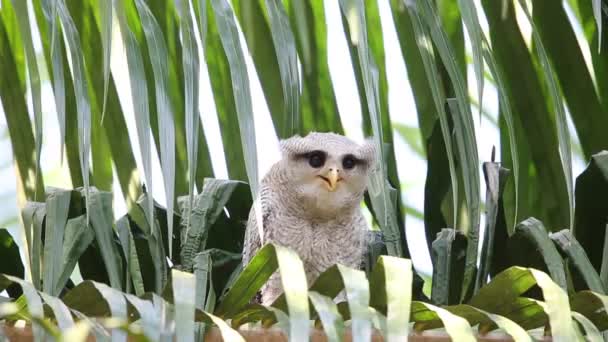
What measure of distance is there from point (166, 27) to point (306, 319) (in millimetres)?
973

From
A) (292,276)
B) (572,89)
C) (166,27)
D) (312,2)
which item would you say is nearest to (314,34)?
(312,2)

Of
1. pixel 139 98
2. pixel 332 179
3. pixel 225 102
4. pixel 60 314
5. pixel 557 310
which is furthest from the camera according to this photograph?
pixel 332 179

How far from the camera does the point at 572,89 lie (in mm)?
1994

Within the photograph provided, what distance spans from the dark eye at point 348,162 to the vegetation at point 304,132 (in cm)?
8

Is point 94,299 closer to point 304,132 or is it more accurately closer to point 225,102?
point 225,102

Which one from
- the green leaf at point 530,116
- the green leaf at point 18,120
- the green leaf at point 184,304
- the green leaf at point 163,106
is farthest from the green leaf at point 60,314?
the green leaf at point 530,116

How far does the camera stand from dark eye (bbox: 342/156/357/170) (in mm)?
2238

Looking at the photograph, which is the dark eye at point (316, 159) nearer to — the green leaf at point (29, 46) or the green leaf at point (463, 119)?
the green leaf at point (463, 119)

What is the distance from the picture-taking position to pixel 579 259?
1.73 m

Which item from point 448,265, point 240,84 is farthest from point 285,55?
point 448,265

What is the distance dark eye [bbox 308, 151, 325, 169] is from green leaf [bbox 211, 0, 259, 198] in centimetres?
59

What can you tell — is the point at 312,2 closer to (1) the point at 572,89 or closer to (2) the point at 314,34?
(2) the point at 314,34

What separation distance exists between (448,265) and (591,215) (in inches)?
9.8

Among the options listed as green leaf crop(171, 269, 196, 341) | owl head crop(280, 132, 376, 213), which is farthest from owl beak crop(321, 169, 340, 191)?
green leaf crop(171, 269, 196, 341)
